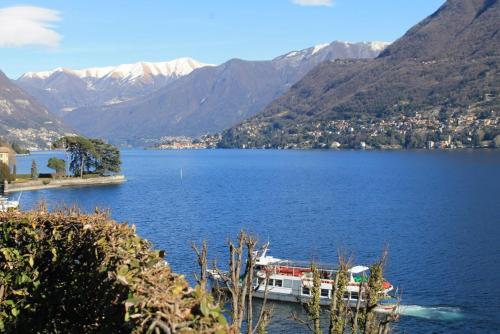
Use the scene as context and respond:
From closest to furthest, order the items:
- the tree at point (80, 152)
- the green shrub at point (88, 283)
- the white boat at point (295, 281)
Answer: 1. the green shrub at point (88, 283)
2. the white boat at point (295, 281)
3. the tree at point (80, 152)

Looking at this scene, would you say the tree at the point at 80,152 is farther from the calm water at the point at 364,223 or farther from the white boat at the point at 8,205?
the white boat at the point at 8,205

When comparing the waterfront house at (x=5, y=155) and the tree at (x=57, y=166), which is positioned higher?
the waterfront house at (x=5, y=155)

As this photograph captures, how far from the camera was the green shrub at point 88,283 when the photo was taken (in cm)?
514

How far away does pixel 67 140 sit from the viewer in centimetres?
12200

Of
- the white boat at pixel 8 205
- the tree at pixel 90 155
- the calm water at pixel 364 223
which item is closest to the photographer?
the white boat at pixel 8 205

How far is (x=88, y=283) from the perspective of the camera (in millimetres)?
7672

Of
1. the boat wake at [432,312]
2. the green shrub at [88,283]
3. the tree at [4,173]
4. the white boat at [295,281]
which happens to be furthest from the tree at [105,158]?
the green shrub at [88,283]

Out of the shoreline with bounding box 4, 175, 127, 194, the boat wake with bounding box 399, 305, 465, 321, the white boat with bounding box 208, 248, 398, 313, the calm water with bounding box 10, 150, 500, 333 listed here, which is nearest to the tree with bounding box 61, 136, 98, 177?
the shoreline with bounding box 4, 175, 127, 194

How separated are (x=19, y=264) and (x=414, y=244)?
5367 cm

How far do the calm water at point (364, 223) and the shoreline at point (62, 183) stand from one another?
2958mm

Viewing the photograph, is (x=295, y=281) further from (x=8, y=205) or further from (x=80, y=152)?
(x=80, y=152)

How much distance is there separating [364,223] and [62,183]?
63.7 metres

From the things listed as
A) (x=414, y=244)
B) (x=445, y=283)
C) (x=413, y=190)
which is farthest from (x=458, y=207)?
(x=445, y=283)

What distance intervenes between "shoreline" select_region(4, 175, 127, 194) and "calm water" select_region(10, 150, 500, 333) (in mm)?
2958
